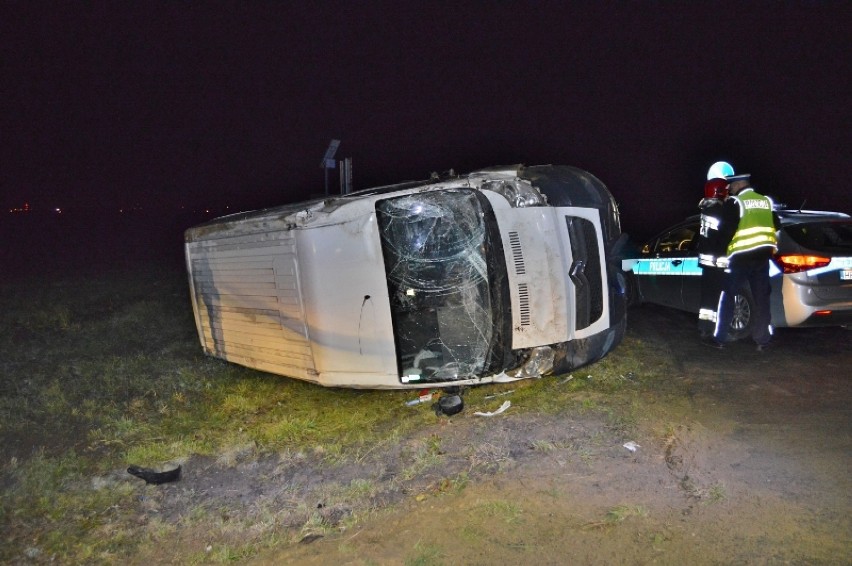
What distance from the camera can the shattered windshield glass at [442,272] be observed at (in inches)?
172

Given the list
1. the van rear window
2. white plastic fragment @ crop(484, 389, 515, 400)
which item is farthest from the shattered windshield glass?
→ the van rear window

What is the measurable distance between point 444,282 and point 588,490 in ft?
5.90

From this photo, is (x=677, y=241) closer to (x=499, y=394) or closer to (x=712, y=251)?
(x=712, y=251)

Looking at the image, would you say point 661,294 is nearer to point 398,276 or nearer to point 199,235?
point 398,276

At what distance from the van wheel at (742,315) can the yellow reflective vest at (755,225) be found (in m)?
0.55

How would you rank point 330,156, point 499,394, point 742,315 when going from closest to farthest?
point 499,394
point 742,315
point 330,156

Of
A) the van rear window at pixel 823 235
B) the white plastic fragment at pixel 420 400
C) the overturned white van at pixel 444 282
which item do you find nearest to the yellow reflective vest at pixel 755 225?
the van rear window at pixel 823 235

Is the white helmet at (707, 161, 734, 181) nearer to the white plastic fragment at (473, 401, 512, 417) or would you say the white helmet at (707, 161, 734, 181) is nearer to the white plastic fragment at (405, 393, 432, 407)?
the white plastic fragment at (473, 401, 512, 417)

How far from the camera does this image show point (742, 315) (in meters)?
5.98

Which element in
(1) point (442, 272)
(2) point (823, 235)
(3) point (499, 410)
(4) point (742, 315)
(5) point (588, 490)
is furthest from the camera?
(4) point (742, 315)

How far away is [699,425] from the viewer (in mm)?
4082

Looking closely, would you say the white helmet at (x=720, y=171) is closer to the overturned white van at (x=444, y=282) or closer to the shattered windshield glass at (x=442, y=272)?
the overturned white van at (x=444, y=282)

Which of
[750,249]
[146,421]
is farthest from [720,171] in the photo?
[146,421]

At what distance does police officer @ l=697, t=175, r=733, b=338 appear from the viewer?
18.7ft
